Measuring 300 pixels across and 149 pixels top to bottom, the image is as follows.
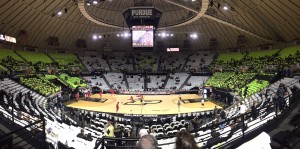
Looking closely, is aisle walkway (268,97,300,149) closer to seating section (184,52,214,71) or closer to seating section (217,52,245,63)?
seating section (217,52,245,63)

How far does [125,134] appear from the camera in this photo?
439 inches

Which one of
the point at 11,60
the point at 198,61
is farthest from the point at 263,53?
the point at 11,60

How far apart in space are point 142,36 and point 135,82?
15165 millimetres

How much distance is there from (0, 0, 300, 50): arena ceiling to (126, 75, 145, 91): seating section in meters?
8.90

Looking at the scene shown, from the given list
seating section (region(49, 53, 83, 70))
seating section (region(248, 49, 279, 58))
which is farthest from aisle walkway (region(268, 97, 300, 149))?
seating section (region(49, 53, 83, 70))

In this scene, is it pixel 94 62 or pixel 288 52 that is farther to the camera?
pixel 94 62

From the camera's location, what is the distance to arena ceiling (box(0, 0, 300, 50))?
24.2 m

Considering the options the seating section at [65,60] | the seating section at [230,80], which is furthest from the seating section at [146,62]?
the seating section at [230,80]

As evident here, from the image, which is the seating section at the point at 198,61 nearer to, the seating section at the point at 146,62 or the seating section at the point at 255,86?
the seating section at the point at 146,62

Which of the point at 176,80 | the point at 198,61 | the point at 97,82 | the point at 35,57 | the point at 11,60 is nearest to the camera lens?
the point at 11,60

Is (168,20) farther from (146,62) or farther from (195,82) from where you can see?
(146,62)

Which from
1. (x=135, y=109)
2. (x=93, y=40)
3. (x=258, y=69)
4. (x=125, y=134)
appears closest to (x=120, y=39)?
(x=93, y=40)

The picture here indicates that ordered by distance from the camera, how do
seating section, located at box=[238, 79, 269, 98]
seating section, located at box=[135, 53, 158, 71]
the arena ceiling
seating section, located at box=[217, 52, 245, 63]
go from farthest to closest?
seating section, located at box=[135, 53, 158, 71] < seating section, located at box=[217, 52, 245, 63] < the arena ceiling < seating section, located at box=[238, 79, 269, 98]

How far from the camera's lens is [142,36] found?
2547cm
